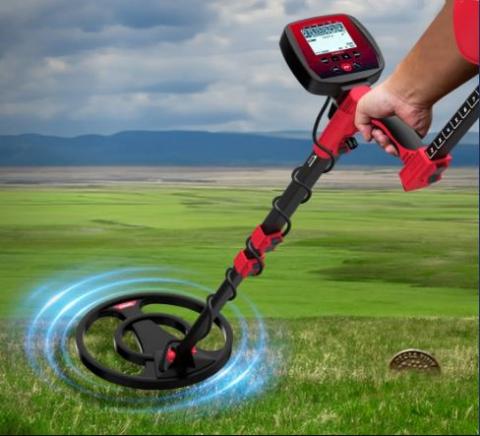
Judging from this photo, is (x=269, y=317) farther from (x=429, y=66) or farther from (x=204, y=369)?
(x=429, y=66)

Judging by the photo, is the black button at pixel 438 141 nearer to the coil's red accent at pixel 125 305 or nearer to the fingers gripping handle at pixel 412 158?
the fingers gripping handle at pixel 412 158

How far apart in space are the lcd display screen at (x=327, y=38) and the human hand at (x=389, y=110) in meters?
0.27

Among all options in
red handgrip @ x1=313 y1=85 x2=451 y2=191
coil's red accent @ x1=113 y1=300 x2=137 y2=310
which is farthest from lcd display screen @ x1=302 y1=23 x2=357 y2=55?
coil's red accent @ x1=113 y1=300 x2=137 y2=310

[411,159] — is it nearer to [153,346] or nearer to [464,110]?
[464,110]

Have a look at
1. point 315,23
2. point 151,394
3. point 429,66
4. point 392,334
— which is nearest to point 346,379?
point 151,394

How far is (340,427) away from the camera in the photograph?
278 cm

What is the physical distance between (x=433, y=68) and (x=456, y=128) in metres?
0.17

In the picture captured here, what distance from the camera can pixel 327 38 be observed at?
2.53 meters

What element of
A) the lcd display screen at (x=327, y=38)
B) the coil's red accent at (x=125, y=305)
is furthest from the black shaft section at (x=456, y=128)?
the coil's red accent at (x=125, y=305)

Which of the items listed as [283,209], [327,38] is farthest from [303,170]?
[327,38]

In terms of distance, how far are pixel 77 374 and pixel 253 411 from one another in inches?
38.5

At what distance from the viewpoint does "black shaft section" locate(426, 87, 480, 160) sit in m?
1.97

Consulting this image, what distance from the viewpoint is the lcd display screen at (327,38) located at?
2482 millimetres

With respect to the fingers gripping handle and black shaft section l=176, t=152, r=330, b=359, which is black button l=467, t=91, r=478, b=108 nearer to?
the fingers gripping handle
